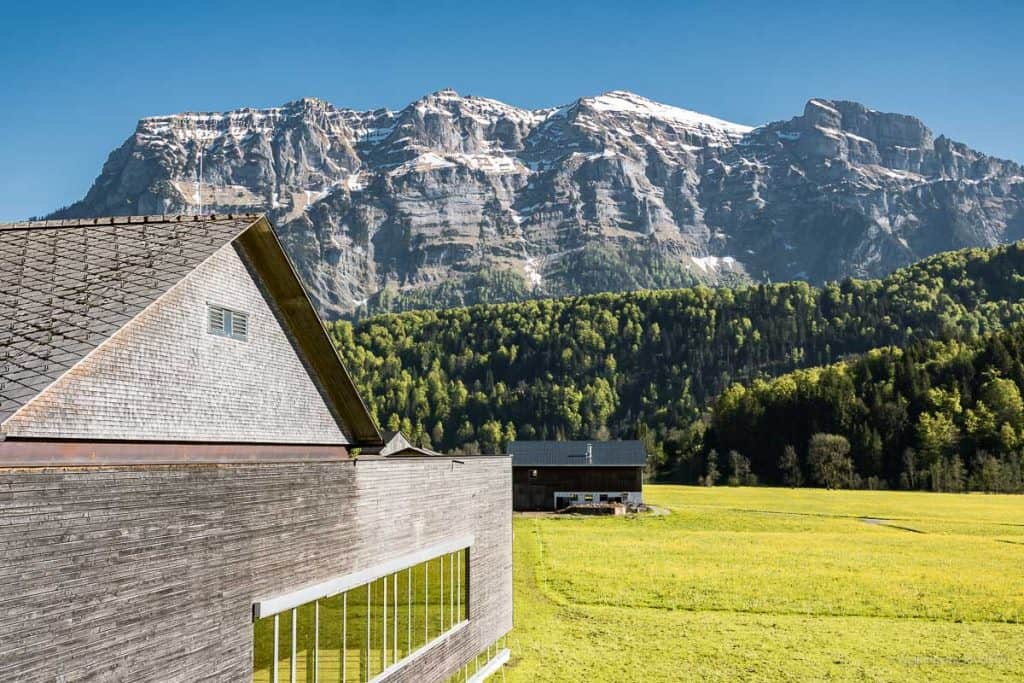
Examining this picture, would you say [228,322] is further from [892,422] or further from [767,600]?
[892,422]

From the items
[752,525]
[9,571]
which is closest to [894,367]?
[752,525]

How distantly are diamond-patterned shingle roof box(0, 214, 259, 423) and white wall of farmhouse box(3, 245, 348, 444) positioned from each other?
0.79 feet

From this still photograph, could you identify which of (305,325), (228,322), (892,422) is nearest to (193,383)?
(228,322)

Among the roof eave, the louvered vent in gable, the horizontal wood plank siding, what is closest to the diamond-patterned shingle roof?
the roof eave

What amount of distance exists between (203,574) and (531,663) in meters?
15.7

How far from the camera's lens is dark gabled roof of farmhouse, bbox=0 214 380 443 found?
1340 cm

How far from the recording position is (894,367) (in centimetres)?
12244

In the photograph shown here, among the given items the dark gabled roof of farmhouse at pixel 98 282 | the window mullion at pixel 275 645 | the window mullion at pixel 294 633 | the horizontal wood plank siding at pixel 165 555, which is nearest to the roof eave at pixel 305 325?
the dark gabled roof of farmhouse at pixel 98 282

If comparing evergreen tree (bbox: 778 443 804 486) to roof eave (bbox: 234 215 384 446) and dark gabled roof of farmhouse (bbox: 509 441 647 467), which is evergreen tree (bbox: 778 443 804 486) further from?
roof eave (bbox: 234 215 384 446)

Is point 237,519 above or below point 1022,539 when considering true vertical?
above

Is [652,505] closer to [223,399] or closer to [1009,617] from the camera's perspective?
[1009,617]

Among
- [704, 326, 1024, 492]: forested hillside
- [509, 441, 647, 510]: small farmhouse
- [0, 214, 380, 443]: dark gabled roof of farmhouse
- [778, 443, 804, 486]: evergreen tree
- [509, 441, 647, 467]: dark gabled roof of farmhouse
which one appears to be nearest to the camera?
[0, 214, 380, 443]: dark gabled roof of farmhouse

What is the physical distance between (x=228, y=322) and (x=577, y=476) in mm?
59178

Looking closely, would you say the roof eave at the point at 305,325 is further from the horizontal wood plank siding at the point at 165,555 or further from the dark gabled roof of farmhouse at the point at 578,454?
the dark gabled roof of farmhouse at the point at 578,454
